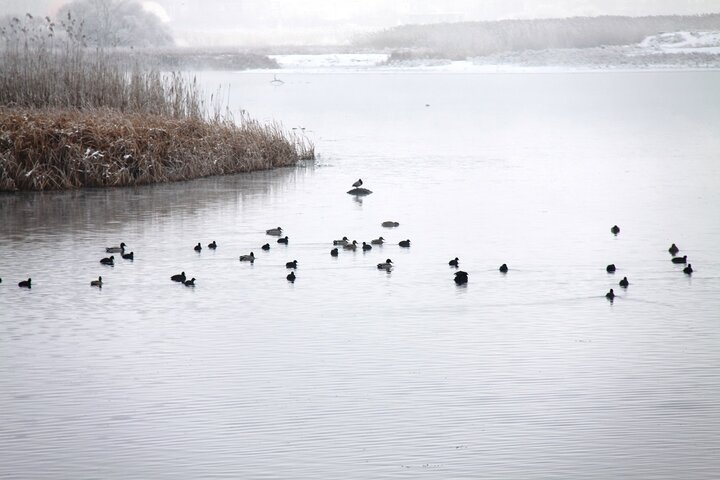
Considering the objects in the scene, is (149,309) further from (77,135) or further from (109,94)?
(109,94)

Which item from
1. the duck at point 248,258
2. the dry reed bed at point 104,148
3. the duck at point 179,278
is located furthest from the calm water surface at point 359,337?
the dry reed bed at point 104,148

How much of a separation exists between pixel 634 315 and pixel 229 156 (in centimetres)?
1333

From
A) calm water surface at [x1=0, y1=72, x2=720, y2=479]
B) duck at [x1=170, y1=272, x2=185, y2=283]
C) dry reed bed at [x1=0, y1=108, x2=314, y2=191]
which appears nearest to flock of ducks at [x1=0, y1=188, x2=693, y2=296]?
duck at [x1=170, y1=272, x2=185, y2=283]

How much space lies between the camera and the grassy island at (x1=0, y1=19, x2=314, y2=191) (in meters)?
19.8

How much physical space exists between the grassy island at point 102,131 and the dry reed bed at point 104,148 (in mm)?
18

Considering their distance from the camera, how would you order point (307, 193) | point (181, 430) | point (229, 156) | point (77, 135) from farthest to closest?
point (229, 156), point (307, 193), point (77, 135), point (181, 430)

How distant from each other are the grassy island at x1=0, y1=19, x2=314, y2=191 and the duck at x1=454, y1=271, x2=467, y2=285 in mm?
9386

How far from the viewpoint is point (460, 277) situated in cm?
1257

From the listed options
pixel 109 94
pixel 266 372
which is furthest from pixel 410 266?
pixel 109 94

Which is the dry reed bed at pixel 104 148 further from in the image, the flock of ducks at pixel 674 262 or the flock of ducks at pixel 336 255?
the flock of ducks at pixel 674 262

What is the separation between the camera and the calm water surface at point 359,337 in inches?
288

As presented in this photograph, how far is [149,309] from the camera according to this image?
37.7 feet

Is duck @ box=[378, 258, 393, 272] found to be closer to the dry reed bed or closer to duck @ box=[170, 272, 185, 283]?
duck @ box=[170, 272, 185, 283]

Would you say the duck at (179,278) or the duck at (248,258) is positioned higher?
the duck at (248,258)
